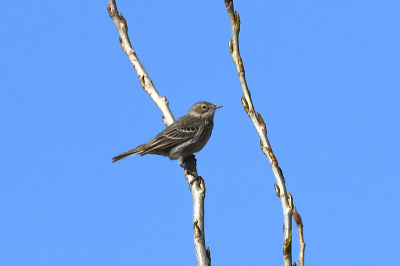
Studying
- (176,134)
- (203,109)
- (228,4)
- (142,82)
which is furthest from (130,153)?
(228,4)

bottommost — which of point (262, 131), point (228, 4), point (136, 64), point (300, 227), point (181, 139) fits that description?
point (300, 227)

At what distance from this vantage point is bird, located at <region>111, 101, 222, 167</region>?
38.6ft

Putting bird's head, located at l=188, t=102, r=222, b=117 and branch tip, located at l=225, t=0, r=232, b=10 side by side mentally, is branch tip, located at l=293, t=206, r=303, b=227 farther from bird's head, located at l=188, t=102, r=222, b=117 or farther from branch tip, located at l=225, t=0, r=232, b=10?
bird's head, located at l=188, t=102, r=222, b=117

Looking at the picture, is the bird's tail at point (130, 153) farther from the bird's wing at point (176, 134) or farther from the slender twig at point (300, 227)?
the slender twig at point (300, 227)

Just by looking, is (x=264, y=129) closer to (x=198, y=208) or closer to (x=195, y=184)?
(x=198, y=208)

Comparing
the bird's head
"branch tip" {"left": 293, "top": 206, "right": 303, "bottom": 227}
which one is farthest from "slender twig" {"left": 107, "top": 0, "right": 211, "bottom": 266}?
the bird's head

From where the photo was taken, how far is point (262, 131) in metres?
4.69

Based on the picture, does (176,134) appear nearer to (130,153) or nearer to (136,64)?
(130,153)

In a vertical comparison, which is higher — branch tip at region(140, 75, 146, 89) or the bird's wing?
the bird's wing

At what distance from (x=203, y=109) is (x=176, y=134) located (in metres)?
2.14

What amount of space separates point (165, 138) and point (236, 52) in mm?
7112

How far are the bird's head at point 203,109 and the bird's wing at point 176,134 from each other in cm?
68

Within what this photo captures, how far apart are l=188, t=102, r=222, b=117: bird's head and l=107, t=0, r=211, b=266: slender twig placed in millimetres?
1923

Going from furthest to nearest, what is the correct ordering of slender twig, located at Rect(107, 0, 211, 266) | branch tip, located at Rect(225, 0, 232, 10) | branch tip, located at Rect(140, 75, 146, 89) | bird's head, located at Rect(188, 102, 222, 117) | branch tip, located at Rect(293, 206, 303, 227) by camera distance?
1. bird's head, located at Rect(188, 102, 222, 117)
2. branch tip, located at Rect(140, 75, 146, 89)
3. slender twig, located at Rect(107, 0, 211, 266)
4. branch tip, located at Rect(225, 0, 232, 10)
5. branch tip, located at Rect(293, 206, 303, 227)
